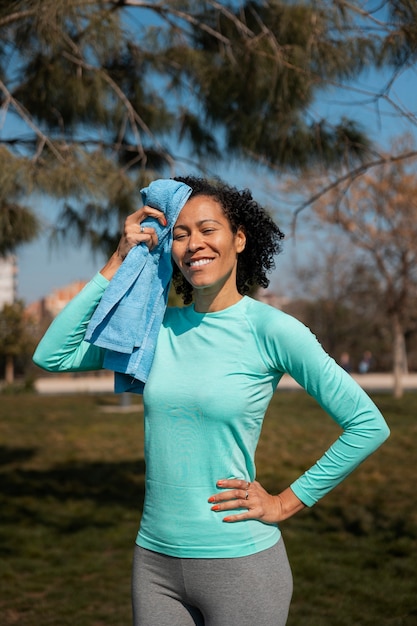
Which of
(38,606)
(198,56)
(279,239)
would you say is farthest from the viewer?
(198,56)

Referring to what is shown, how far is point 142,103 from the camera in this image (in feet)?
15.8

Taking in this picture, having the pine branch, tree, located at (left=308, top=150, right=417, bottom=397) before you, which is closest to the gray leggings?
the pine branch

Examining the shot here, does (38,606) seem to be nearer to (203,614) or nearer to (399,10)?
(203,614)

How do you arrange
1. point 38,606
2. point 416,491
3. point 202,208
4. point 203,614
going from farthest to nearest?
1. point 416,491
2. point 38,606
3. point 202,208
4. point 203,614

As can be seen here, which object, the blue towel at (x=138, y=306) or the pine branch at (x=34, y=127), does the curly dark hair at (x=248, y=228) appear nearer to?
the blue towel at (x=138, y=306)

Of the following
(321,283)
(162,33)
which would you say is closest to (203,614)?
(162,33)

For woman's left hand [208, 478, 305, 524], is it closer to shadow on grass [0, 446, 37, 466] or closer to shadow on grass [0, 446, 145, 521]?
shadow on grass [0, 446, 145, 521]

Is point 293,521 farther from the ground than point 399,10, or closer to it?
closer to it

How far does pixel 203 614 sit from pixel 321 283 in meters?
19.2

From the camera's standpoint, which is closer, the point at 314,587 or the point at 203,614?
the point at 203,614

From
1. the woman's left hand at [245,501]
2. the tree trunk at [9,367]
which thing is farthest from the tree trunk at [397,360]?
the woman's left hand at [245,501]

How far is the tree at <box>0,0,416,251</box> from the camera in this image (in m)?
3.78

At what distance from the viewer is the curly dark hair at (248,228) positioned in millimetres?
1748

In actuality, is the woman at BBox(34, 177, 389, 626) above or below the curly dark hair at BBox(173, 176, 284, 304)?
below
